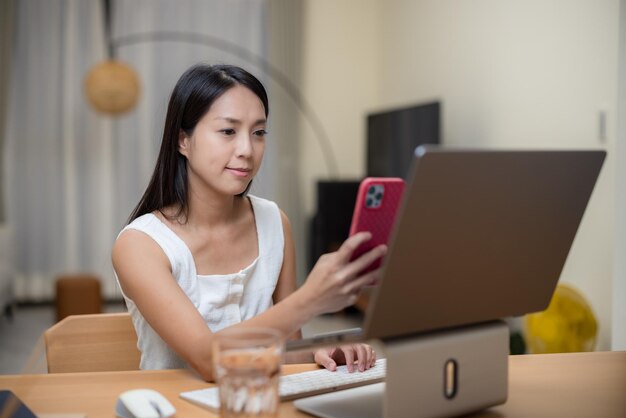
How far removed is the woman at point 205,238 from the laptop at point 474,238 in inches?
12.8

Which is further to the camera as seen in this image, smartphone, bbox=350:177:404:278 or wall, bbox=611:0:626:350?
wall, bbox=611:0:626:350

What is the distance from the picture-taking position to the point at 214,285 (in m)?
1.60

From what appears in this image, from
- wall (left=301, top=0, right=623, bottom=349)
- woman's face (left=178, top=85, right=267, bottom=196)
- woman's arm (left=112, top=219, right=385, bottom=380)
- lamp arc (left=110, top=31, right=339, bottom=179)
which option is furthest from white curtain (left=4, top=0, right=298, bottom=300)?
woman's arm (left=112, top=219, right=385, bottom=380)

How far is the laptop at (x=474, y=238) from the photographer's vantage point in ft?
2.97

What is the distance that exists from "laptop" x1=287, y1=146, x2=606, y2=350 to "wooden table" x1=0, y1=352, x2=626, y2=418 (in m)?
0.15

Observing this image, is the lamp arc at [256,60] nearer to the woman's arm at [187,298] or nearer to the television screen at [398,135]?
the television screen at [398,135]

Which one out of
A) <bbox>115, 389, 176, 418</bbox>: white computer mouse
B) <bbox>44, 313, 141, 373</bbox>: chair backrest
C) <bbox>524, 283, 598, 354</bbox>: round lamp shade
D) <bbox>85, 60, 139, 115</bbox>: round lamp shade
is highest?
<bbox>85, 60, 139, 115</bbox>: round lamp shade

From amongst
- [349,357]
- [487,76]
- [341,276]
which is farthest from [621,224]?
[487,76]

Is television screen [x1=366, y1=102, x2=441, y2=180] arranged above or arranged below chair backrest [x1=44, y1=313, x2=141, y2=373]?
above

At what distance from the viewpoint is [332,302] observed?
1053 millimetres

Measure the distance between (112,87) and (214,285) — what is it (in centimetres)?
398

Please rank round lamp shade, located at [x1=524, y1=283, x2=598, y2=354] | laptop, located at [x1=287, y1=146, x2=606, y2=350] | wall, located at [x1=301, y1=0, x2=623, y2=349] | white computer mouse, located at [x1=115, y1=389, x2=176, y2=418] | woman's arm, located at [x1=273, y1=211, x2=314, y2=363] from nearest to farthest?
laptop, located at [x1=287, y1=146, x2=606, y2=350] < white computer mouse, located at [x1=115, y1=389, x2=176, y2=418] < woman's arm, located at [x1=273, y1=211, x2=314, y2=363] < round lamp shade, located at [x1=524, y1=283, x2=598, y2=354] < wall, located at [x1=301, y1=0, x2=623, y2=349]

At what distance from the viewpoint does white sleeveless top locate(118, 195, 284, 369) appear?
4.99 feet

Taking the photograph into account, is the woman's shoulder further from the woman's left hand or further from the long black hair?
the woman's left hand
